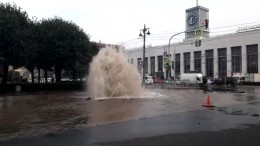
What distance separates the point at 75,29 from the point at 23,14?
8.26 m

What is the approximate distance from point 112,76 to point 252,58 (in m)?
66.7

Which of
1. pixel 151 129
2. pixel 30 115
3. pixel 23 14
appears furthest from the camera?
pixel 23 14

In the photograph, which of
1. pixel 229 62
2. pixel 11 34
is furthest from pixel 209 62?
pixel 11 34

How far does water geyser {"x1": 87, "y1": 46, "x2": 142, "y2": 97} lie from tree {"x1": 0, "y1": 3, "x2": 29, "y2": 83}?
Answer: 39.7 feet

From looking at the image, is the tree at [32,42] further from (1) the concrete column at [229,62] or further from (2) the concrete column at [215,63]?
(2) the concrete column at [215,63]

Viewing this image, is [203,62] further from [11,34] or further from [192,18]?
[11,34]

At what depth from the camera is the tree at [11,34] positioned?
3456 cm

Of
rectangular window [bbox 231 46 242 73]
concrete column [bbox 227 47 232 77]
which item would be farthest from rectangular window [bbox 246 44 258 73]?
concrete column [bbox 227 47 232 77]

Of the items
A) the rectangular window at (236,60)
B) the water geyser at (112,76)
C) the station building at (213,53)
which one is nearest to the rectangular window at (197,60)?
the station building at (213,53)

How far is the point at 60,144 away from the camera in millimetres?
8594

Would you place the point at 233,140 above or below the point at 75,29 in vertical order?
below

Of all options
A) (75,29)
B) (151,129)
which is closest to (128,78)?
(151,129)

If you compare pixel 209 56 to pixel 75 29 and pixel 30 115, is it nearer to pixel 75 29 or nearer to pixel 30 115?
pixel 75 29

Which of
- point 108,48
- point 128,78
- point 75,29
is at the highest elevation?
point 75,29
